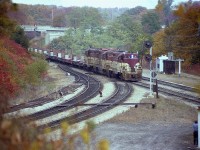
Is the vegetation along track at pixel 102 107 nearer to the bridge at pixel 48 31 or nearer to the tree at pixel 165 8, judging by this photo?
the tree at pixel 165 8

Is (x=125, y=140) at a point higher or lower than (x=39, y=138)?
lower

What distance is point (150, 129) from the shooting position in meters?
19.1

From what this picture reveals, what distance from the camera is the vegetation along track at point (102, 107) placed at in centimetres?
1953

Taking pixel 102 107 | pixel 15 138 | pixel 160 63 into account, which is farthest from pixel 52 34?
pixel 15 138

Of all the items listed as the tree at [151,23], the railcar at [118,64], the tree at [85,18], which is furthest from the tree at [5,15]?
the tree at [85,18]

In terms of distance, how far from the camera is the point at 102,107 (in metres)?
24.2

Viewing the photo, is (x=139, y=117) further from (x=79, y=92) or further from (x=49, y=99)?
(x=79, y=92)

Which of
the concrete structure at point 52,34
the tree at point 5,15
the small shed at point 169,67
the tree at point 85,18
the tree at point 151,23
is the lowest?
the small shed at point 169,67

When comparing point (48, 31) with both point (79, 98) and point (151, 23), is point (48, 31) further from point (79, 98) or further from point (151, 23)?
point (79, 98)

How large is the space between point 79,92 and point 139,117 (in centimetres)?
954

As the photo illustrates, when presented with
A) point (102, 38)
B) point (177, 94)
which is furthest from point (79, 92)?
point (102, 38)

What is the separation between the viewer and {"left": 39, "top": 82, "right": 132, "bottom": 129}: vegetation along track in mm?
19531

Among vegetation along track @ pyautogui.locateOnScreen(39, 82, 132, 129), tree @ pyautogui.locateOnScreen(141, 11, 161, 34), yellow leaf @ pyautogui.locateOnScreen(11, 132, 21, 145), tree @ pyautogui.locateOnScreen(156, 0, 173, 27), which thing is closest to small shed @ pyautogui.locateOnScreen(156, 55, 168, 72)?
vegetation along track @ pyautogui.locateOnScreen(39, 82, 132, 129)

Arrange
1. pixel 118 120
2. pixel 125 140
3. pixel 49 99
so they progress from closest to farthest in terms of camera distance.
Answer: pixel 125 140
pixel 118 120
pixel 49 99
